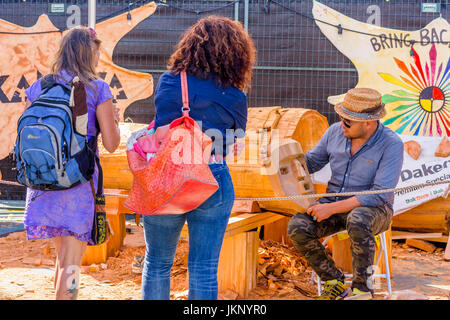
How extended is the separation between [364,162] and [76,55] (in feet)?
7.05

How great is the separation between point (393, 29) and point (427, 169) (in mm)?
2439

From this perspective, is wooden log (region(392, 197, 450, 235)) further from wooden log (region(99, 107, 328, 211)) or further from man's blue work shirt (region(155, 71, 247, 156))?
man's blue work shirt (region(155, 71, 247, 156))

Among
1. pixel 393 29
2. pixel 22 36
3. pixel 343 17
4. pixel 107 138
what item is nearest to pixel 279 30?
pixel 343 17

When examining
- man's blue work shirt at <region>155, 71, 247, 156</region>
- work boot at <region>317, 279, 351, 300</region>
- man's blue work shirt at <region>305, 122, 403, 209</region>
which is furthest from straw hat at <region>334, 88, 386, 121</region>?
man's blue work shirt at <region>155, 71, 247, 156</region>

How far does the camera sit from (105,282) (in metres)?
4.29

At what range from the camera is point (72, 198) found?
Result: 2555 millimetres

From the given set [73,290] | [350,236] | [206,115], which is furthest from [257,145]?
[73,290]

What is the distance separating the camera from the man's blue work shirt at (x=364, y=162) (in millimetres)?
3605

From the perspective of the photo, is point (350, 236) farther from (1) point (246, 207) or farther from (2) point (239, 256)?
(1) point (246, 207)

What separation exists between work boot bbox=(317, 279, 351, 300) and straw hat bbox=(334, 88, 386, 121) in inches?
45.6

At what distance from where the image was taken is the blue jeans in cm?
248

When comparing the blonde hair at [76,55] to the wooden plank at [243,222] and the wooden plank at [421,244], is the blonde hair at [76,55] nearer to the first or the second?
the wooden plank at [243,222]

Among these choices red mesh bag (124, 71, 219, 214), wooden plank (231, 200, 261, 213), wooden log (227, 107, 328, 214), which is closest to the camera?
red mesh bag (124, 71, 219, 214)

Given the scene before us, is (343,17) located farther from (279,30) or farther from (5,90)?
(5,90)
